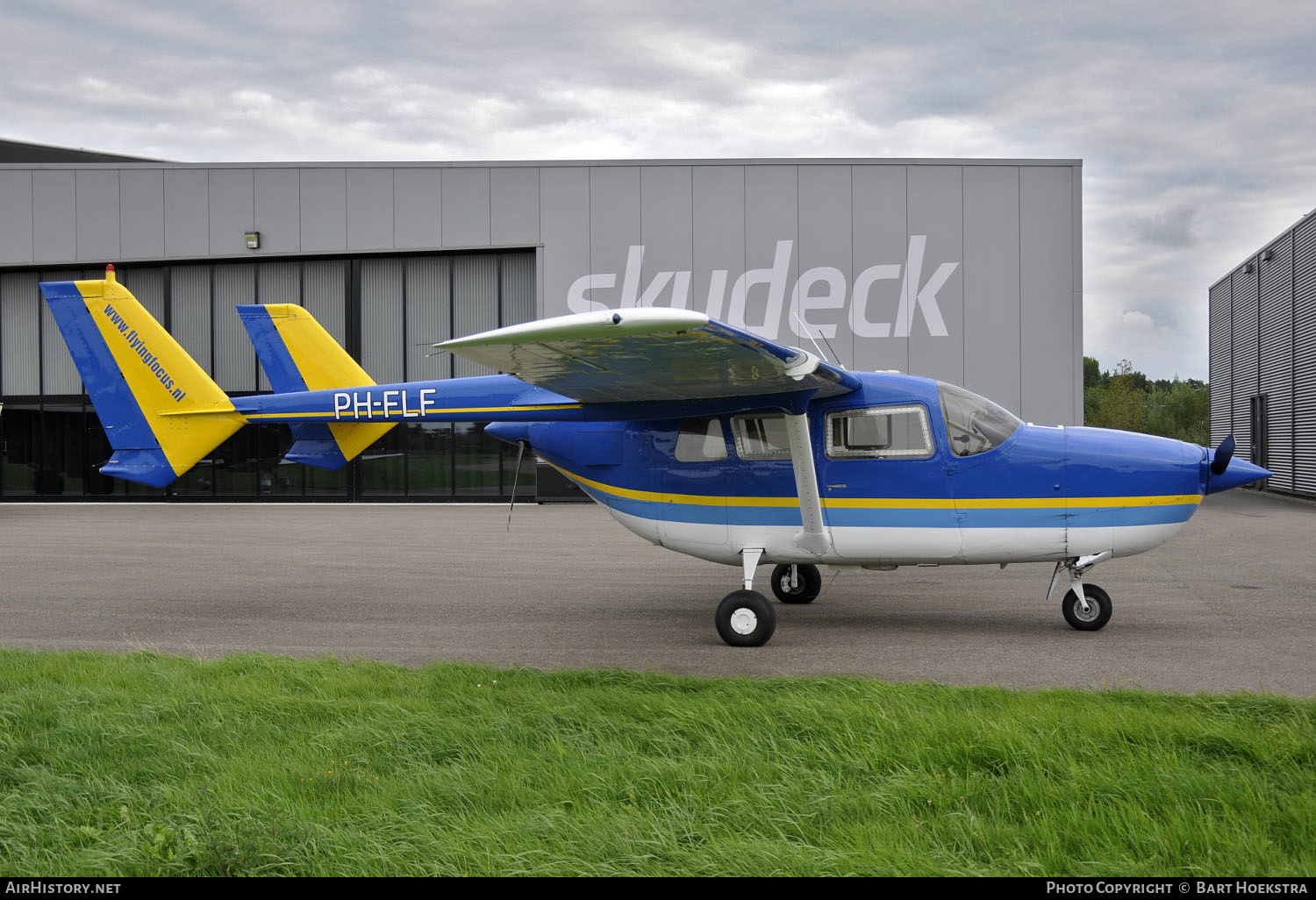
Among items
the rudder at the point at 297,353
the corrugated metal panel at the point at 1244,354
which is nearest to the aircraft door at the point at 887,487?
the rudder at the point at 297,353

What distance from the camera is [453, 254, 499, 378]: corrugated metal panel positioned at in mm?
24422

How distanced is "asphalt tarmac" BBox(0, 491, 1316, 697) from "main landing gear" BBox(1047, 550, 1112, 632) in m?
0.13

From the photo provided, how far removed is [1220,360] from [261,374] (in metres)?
35.5

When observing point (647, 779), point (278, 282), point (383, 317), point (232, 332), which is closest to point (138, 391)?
point (647, 779)

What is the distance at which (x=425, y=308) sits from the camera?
Result: 80.9 feet

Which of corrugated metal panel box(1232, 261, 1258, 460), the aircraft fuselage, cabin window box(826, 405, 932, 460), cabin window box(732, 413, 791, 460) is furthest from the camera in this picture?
corrugated metal panel box(1232, 261, 1258, 460)

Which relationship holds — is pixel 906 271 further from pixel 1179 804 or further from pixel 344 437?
pixel 1179 804

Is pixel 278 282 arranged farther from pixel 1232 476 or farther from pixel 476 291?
pixel 1232 476

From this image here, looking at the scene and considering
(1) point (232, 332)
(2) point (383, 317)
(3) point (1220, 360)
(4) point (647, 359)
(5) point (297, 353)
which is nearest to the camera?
(4) point (647, 359)

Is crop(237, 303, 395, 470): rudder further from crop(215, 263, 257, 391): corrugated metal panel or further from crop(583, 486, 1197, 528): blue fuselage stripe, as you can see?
crop(215, 263, 257, 391): corrugated metal panel

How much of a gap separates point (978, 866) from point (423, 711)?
3008mm

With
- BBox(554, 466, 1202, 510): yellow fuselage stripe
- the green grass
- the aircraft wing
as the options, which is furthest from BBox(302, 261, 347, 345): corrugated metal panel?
the green grass

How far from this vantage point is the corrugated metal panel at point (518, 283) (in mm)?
24297
